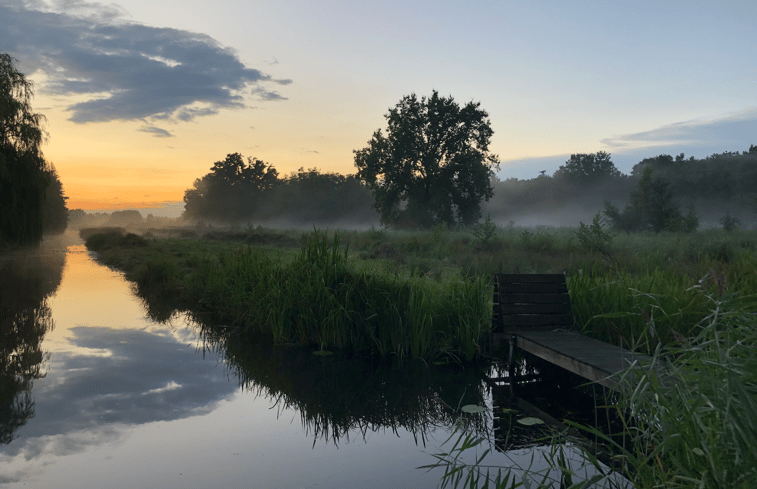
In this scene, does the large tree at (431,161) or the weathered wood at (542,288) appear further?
the large tree at (431,161)

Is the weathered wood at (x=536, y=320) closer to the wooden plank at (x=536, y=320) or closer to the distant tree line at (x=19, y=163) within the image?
the wooden plank at (x=536, y=320)

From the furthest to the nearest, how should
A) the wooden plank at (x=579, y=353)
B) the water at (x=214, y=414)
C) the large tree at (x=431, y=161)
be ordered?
the large tree at (x=431, y=161) → the wooden plank at (x=579, y=353) → the water at (x=214, y=414)

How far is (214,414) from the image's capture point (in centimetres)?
519

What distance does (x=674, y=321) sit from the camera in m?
6.33

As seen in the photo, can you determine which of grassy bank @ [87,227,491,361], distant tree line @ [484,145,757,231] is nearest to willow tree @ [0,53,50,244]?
grassy bank @ [87,227,491,361]

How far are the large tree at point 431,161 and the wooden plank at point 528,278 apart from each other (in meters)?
33.0

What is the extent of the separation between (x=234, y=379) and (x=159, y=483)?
8.72 feet

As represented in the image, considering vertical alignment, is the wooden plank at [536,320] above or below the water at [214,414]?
above

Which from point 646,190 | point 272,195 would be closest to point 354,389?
point 646,190

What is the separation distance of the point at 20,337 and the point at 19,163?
15778mm

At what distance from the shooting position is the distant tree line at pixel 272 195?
81.5 metres

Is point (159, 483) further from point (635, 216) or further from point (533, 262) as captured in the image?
point (635, 216)

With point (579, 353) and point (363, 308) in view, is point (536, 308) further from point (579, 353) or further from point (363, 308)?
point (363, 308)

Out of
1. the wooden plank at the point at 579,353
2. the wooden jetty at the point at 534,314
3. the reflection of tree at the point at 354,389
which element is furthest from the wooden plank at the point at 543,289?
the reflection of tree at the point at 354,389
